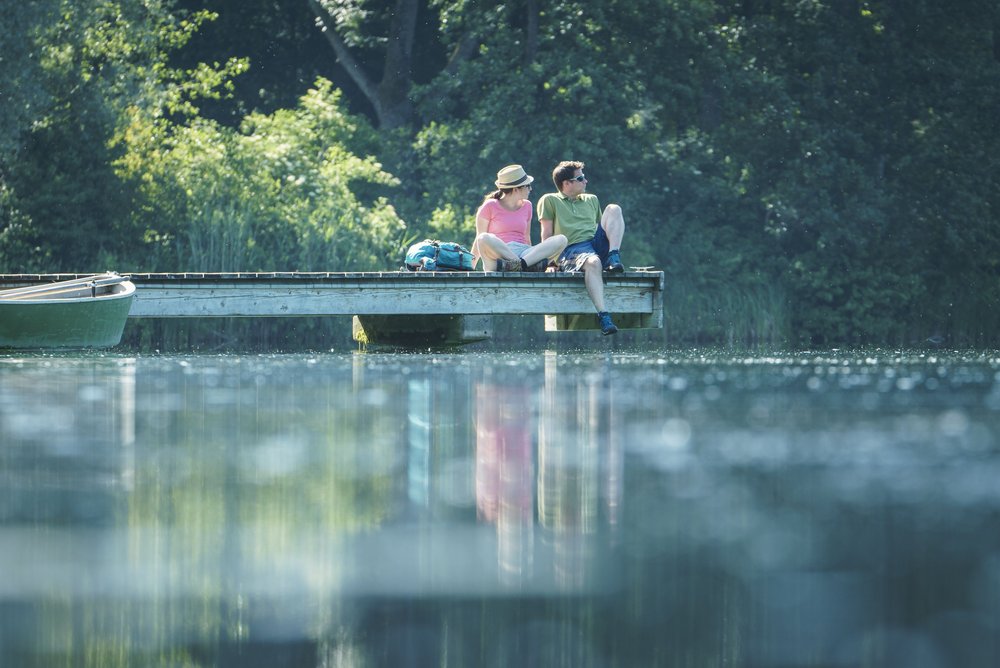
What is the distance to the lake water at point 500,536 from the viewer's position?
11.7 feet

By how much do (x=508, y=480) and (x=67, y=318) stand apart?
38.8 ft

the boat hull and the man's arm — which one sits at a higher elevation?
the man's arm

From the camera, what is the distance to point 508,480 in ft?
18.6

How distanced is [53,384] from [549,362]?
202 inches

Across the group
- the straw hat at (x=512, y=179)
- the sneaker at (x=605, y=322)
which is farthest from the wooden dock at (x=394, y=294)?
the straw hat at (x=512, y=179)

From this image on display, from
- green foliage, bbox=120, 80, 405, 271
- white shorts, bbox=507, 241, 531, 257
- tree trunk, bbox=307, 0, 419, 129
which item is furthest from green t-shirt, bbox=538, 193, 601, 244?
tree trunk, bbox=307, 0, 419, 129

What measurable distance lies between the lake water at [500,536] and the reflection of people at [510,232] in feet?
27.9

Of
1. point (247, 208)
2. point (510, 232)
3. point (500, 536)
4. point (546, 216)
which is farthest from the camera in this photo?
point (247, 208)

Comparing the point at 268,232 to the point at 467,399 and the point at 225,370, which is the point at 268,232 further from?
the point at 467,399

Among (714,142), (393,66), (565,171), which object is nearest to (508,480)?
(565,171)

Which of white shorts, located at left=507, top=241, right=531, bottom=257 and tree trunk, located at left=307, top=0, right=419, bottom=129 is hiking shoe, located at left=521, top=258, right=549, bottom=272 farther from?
tree trunk, located at left=307, top=0, right=419, bottom=129

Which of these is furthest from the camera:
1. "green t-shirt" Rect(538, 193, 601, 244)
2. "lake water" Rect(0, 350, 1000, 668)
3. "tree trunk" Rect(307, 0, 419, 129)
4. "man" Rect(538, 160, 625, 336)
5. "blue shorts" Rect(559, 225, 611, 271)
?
"tree trunk" Rect(307, 0, 419, 129)

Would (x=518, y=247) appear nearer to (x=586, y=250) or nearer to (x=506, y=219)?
(x=506, y=219)

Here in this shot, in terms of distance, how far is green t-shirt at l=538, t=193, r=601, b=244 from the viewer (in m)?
16.8
